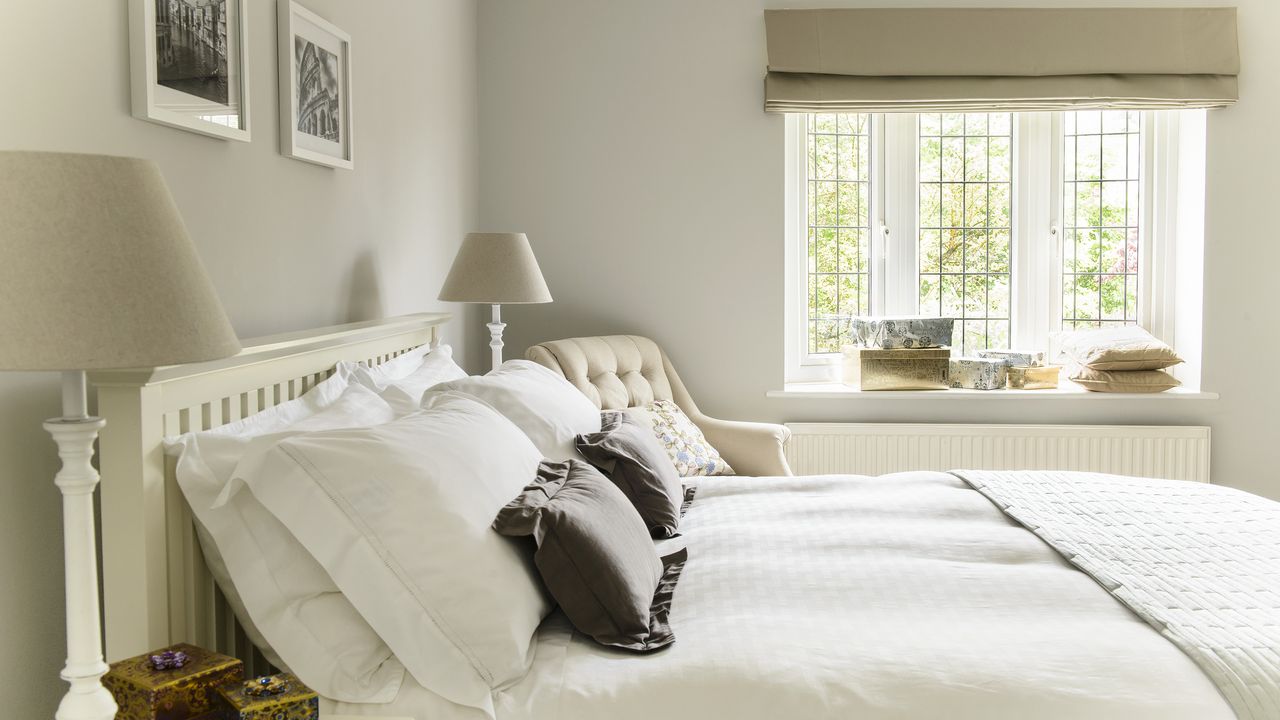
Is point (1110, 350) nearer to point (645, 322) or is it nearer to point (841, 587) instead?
point (645, 322)

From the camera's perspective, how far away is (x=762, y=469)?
3.58 meters

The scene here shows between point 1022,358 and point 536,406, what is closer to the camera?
point 536,406

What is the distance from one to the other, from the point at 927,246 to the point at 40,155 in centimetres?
398

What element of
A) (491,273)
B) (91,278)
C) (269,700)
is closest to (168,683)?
(269,700)

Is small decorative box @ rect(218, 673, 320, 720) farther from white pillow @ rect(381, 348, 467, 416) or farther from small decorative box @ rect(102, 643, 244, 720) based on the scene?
white pillow @ rect(381, 348, 467, 416)

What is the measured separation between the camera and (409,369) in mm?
2518

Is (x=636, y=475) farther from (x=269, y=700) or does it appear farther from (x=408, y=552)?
(x=269, y=700)

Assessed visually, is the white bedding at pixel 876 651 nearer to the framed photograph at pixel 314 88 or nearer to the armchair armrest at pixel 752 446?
the framed photograph at pixel 314 88

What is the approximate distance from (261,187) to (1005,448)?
3.17 m

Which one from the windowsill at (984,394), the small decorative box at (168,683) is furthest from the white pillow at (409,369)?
the windowsill at (984,394)

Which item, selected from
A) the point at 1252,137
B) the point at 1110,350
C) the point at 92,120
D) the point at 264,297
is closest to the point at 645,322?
the point at 1110,350

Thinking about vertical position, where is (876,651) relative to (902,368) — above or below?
below

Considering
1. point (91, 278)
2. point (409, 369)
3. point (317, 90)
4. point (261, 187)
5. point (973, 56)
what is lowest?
point (409, 369)

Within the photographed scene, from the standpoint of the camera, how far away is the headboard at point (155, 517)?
51.8 inches
